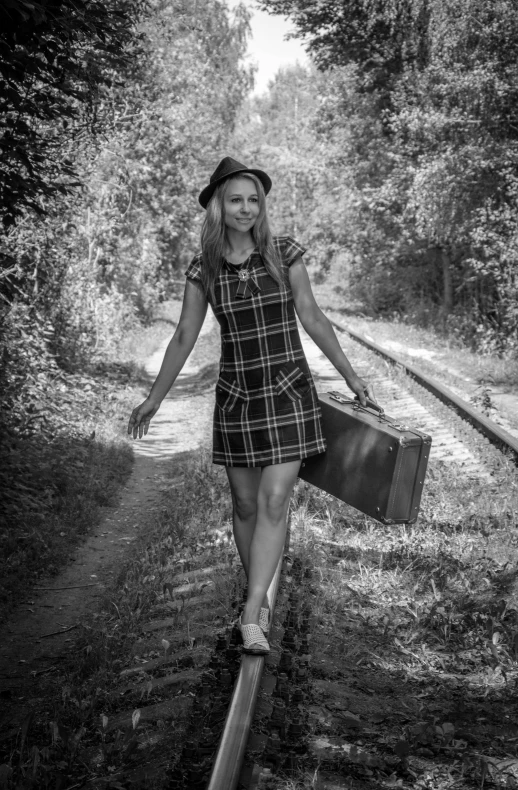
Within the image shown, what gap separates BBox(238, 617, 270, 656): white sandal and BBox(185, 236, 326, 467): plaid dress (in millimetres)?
694

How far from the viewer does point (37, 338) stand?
1032 cm

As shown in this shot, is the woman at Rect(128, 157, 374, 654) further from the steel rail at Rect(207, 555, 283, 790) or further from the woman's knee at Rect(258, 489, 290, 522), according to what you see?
the steel rail at Rect(207, 555, 283, 790)

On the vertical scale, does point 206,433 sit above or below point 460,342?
below

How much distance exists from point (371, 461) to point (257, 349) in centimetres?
72

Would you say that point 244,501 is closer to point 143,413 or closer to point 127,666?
point 143,413

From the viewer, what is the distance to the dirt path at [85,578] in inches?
171

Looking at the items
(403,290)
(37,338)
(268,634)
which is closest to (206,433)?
(37,338)

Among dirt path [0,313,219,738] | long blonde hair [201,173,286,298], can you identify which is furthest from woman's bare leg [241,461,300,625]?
dirt path [0,313,219,738]

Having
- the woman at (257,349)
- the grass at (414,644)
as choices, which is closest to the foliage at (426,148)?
the grass at (414,644)

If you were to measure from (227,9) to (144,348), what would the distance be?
19343 mm

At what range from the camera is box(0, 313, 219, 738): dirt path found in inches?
171

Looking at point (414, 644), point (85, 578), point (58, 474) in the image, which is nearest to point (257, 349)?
point (414, 644)

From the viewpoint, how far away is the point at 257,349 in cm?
360

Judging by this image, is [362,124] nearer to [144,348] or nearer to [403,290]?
[403,290]
